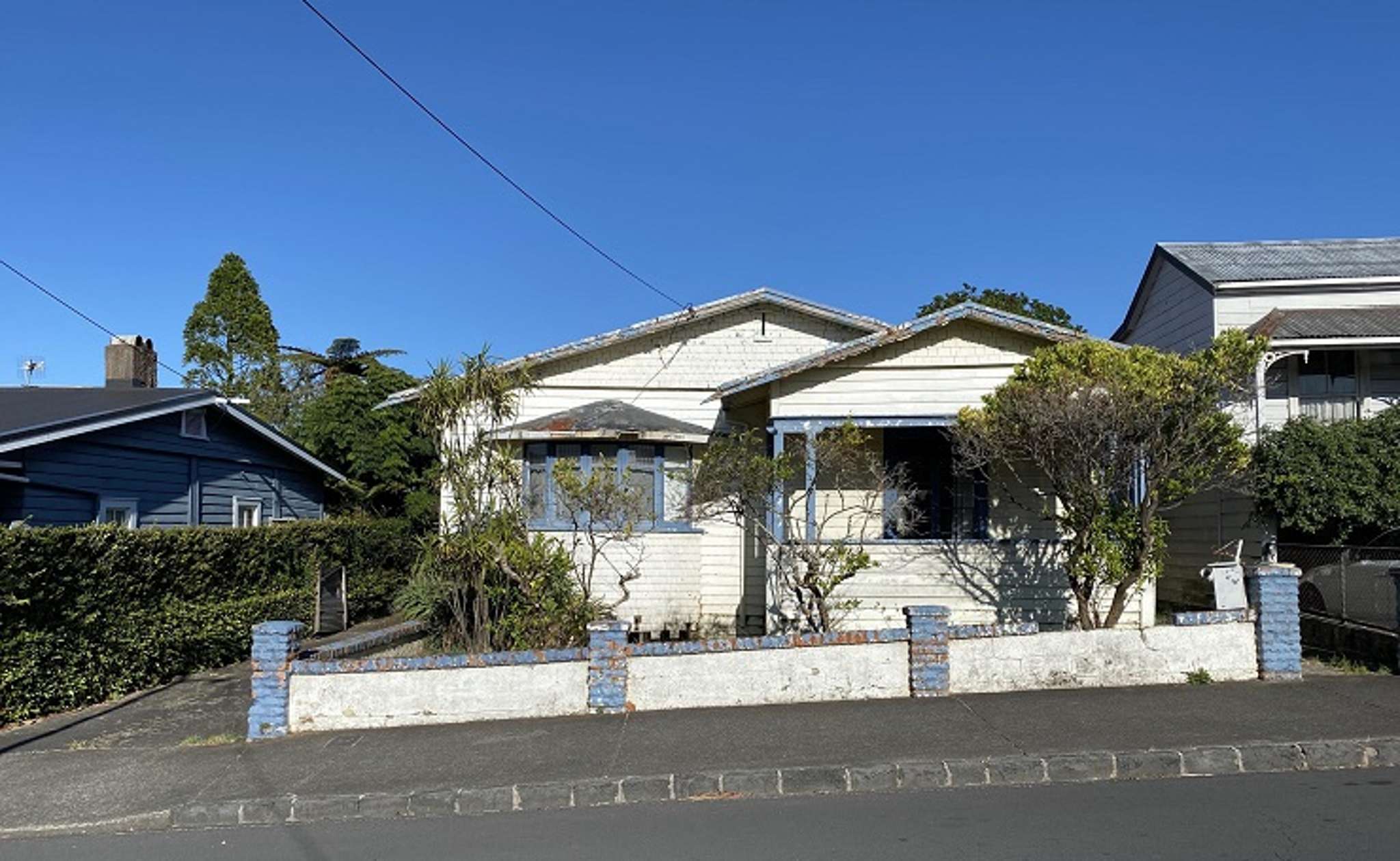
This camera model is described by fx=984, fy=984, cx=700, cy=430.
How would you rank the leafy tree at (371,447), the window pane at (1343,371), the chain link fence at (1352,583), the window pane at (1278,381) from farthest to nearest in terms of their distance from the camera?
the leafy tree at (371,447) → the window pane at (1343,371) → the window pane at (1278,381) → the chain link fence at (1352,583)

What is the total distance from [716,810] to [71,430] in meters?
10.9

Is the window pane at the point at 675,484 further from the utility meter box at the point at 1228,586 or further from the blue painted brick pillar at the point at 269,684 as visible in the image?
the utility meter box at the point at 1228,586

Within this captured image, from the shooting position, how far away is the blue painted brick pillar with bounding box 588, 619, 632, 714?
8.84 m

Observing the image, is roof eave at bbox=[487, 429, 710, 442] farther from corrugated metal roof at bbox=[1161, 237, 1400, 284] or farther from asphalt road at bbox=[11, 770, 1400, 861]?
corrugated metal roof at bbox=[1161, 237, 1400, 284]

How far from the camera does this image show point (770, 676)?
29.6 ft

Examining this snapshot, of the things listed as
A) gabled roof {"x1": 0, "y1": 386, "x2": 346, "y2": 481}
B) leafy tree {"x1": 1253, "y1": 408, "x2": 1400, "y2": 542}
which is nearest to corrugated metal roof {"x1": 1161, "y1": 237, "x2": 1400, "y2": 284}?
leafy tree {"x1": 1253, "y1": 408, "x2": 1400, "y2": 542}

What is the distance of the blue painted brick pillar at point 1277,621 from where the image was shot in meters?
9.27

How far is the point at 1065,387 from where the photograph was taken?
9977mm

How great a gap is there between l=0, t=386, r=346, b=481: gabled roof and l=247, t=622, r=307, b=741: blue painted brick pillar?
5.65 m

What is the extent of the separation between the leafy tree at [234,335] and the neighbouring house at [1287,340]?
27193mm

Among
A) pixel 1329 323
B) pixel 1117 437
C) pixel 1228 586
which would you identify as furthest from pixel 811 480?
pixel 1329 323

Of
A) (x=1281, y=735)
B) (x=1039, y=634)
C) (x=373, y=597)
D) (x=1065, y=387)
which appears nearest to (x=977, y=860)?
(x=1281, y=735)

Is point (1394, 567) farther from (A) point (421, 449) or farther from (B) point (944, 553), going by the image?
(A) point (421, 449)

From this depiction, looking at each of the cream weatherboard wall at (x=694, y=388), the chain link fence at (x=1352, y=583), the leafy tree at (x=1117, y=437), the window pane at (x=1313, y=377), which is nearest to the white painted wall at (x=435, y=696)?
the cream weatherboard wall at (x=694, y=388)
